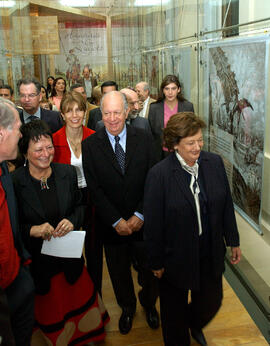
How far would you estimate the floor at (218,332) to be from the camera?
3.17 m

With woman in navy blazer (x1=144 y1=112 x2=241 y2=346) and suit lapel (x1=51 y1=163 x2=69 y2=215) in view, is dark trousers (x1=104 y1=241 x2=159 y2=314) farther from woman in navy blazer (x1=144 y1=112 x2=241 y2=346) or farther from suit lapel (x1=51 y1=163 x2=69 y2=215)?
suit lapel (x1=51 y1=163 x2=69 y2=215)

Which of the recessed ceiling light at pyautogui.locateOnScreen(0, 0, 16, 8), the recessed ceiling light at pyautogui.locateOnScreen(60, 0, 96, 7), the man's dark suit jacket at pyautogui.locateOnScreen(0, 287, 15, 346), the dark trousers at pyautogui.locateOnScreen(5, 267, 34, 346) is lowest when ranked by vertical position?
the dark trousers at pyautogui.locateOnScreen(5, 267, 34, 346)

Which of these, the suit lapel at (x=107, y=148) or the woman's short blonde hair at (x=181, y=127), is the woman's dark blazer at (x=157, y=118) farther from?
the woman's short blonde hair at (x=181, y=127)

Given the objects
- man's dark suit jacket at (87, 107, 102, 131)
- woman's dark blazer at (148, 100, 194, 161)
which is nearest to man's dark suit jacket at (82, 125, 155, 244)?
man's dark suit jacket at (87, 107, 102, 131)

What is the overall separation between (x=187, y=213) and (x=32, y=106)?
2.60 m

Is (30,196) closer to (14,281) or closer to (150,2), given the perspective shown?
(14,281)

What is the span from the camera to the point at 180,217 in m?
2.53

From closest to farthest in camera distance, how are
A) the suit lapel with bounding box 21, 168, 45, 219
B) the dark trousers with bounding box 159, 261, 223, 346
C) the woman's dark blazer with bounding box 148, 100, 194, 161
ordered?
the suit lapel with bounding box 21, 168, 45, 219
the dark trousers with bounding box 159, 261, 223, 346
the woman's dark blazer with bounding box 148, 100, 194, 161

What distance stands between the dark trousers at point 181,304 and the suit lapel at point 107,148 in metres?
0.98

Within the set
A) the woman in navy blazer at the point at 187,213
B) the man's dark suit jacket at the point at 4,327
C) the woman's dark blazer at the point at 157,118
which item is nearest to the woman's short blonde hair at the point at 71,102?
the woman in navy blazer at the point at 187,213

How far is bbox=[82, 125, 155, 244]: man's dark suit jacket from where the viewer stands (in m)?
3.05

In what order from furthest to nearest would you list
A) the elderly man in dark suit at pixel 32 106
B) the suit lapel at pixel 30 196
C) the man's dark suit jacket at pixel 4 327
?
the elderly man in dark suit at pixel 32 106
the suit lapel at pixel 30 196
the man's dark suit jacket at pixel 4 327

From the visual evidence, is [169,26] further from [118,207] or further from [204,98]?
[118,207]

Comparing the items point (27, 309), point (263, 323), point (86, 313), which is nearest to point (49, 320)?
point (86, 313)
